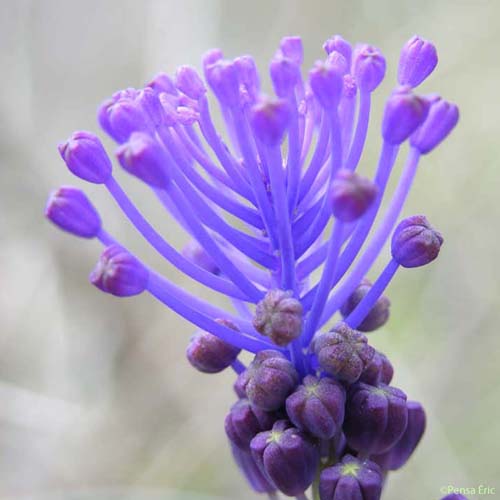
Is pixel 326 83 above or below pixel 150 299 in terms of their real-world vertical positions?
above

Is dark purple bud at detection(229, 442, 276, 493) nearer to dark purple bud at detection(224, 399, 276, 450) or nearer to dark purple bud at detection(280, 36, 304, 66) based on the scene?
dark purple bud at detection(224, 399, 276, 450)

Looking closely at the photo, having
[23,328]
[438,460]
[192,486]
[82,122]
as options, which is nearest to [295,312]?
[438,460]

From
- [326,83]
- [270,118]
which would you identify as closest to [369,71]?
[326,83]

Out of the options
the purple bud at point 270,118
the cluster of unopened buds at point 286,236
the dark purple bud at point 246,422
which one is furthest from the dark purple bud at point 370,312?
the purple bud at point 270,118

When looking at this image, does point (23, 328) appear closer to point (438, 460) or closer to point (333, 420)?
point (438, 460)

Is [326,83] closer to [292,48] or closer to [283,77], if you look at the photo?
[283,77]
